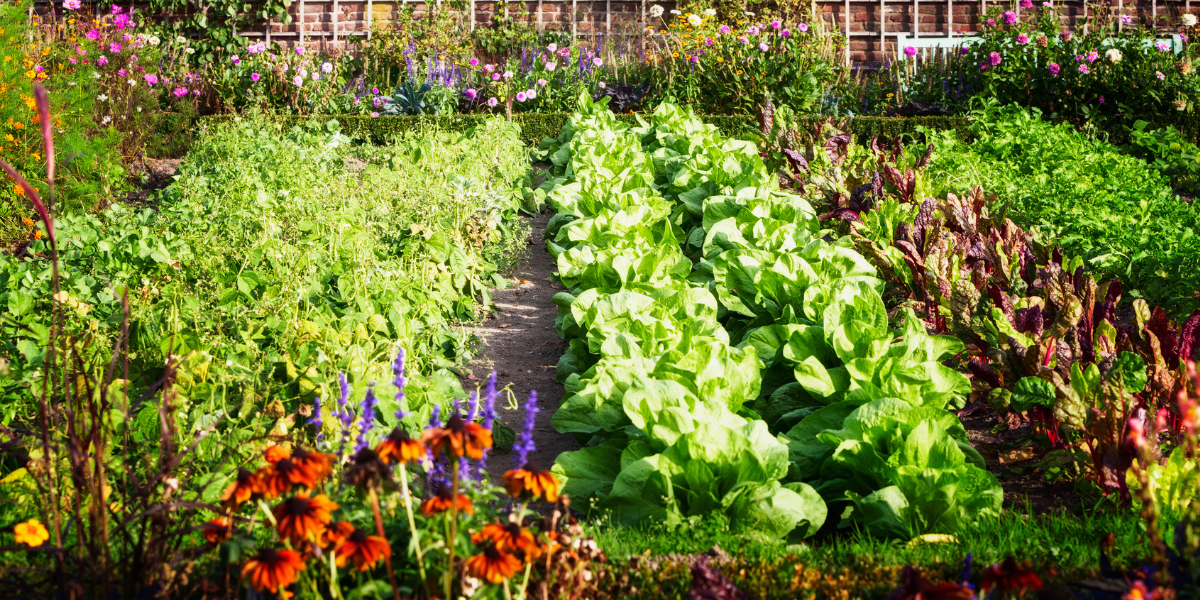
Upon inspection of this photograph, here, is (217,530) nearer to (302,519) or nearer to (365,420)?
(302,519)

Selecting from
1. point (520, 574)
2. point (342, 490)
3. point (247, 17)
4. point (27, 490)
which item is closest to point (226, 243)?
point (27, 490)

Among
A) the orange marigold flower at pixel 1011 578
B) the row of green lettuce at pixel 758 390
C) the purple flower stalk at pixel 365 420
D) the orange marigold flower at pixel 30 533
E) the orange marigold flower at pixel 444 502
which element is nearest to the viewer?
the orange marigold flower at pixel 1011 578

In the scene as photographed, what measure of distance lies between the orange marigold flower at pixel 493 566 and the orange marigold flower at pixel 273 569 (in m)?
0.29

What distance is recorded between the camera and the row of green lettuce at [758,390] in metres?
2.68

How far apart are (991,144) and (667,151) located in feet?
10.4

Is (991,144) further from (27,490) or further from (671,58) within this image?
(27,490)

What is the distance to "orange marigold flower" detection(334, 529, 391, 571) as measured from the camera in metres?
1.68

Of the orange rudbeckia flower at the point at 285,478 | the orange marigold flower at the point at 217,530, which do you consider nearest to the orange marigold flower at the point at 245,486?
the orange rudbeckia flower at the point at 285,478

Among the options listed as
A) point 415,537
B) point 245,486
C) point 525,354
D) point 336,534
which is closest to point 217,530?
point 245,486

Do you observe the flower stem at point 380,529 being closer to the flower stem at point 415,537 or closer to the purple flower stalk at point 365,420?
the flower stem at point 415,537

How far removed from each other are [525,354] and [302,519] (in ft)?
9.77

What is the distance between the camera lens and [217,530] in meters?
1.85

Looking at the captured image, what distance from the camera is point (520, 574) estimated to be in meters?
1.89

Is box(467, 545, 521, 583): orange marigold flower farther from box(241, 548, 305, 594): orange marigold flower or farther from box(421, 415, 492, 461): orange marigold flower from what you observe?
box(241, 548, 305, 594): orange marigold flower
